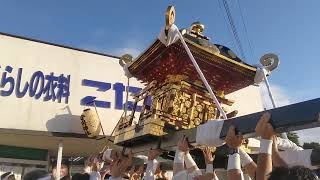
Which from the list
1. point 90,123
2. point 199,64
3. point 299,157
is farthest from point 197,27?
point 90,123

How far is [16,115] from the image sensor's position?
397 inches

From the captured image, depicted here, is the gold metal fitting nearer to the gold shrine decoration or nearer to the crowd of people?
the crowd of people

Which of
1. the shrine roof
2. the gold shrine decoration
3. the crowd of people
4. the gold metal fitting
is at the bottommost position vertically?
the crowd of people

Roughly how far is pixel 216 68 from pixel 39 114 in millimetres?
6105

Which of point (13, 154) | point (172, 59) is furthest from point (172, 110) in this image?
point (13, 154)

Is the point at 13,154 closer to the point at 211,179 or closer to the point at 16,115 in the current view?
the point at 16,115

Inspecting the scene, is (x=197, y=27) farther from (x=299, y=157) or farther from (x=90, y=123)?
(x=90, y=123)

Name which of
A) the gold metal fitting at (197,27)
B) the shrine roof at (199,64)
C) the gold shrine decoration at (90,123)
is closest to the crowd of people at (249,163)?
the shrine roof at (199,64)

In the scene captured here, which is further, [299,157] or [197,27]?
[197,27]

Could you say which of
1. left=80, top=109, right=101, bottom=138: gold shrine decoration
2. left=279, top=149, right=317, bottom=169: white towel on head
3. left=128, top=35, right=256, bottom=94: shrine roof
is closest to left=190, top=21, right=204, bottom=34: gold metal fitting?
left=128, top=35, right=256, bottom=94: shrine roof

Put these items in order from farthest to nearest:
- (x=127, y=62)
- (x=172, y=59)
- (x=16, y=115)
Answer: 1. (x=16, y=115)
2. (x=127, y=62)
3. (x=172, y=59)

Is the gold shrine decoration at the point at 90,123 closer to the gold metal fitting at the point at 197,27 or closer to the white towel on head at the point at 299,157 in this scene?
the gold metal fitting at the point at 197,27

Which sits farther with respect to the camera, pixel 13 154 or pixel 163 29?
pixel 13 154

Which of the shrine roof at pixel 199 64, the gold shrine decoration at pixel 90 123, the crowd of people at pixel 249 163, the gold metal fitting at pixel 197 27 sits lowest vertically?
the crowd of people at pixel 249 163
